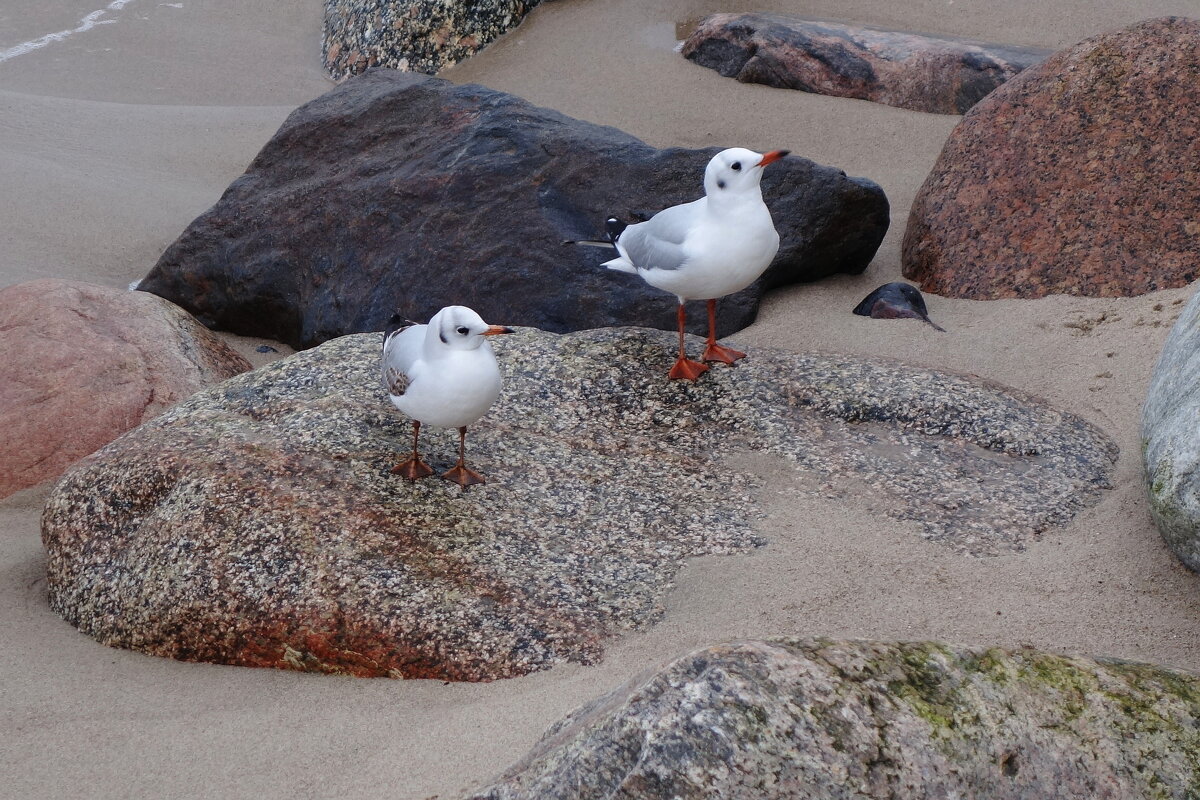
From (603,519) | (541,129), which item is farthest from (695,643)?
(541,129)

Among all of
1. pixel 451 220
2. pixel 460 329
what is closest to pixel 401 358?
pixel 460 329

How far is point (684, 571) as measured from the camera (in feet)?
11.1

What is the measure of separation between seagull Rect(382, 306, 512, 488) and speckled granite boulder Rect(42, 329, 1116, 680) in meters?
0.32

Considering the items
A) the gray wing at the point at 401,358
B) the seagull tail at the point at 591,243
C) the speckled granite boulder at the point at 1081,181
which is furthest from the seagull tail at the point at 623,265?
the speckled granite boulder at the point at 1081,181

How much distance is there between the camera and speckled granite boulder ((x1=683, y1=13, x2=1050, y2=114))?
8.06 metres

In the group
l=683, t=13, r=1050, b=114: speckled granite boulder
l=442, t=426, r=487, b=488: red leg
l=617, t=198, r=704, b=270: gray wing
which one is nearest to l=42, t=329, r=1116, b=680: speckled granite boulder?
l=442, t=426, r=487, b=488: red leg

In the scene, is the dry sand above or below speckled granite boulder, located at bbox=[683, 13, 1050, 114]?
below

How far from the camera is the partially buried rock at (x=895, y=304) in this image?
528 centimetres

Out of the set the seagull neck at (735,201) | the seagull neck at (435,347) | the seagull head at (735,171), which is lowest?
the seagull neck at (435,347)

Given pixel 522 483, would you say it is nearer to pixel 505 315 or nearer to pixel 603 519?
pixel 603 519

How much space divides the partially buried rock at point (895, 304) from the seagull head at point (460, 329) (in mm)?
2536

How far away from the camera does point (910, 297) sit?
210 inches

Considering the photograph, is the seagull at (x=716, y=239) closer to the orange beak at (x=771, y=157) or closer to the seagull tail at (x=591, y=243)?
the orange beak at (x=771, y=157)

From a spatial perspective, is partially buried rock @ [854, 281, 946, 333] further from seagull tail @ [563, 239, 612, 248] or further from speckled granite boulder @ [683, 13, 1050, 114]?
speckled granite boulder @ [683, 13, 1050, 114]
